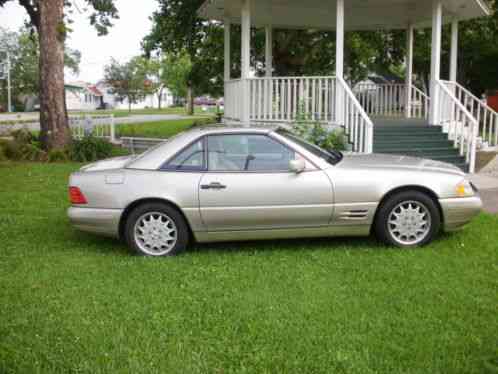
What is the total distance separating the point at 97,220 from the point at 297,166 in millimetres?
2342

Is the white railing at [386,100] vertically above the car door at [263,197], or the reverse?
the white railing at [386,100]

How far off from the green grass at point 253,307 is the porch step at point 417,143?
17.2 ft

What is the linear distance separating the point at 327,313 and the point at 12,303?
279 centimetres

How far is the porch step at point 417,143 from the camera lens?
486 inches

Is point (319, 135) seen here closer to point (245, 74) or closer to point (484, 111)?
point (245, 74)

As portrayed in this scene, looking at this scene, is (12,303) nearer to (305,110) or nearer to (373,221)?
(373,221)

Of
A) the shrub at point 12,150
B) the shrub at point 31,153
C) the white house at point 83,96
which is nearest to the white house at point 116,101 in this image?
the white house at point 83,96

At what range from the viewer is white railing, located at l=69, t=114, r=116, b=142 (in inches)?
695


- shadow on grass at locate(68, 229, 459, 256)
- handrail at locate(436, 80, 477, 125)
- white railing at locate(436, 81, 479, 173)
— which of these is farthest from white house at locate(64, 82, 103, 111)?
shadow on grass at locate(68, 229, 459, 256)

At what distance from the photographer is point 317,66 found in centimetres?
2686

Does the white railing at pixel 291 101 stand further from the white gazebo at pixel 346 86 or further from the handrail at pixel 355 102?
the handrail at pixel 355 102

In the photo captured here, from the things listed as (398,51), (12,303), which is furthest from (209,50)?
(12,303)

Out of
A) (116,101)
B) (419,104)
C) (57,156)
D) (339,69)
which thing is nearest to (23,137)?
(57,156)

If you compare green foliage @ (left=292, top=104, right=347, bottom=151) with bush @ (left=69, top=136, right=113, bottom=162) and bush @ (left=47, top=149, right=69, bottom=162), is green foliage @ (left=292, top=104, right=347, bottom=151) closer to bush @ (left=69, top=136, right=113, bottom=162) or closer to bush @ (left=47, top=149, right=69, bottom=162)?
bush @ (left=69, top=136, right=113, bottom=162)
